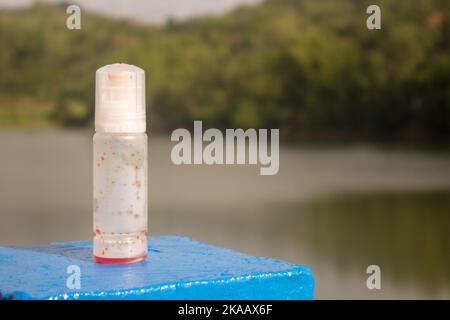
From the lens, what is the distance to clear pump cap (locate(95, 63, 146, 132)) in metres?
0.82

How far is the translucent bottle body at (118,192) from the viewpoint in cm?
83

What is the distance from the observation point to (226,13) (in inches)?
110

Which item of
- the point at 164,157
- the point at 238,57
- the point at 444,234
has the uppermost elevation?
the point at 238,57

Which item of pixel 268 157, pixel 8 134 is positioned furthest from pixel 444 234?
pixel 8 134

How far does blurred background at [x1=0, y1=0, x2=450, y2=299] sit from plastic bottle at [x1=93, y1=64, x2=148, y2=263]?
4.96ft

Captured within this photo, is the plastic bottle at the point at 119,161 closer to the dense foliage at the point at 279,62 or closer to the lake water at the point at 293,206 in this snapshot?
the lake water at the point at 293,206

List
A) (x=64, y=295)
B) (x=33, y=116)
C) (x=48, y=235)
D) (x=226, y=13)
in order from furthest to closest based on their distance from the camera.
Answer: (x=226, y=13)
(x=33, y=116)
(x=48, y=235)
(x=64, y=295)

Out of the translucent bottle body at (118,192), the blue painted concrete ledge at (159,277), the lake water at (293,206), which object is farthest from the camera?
the lake water at (293,206)

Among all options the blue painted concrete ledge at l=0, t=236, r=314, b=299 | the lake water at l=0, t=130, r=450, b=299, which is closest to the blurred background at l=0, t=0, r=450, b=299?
the lake water at l=0, t=130, r=450, b=299

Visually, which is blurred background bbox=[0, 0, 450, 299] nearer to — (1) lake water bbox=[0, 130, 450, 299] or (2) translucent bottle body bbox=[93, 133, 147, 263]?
(1) lake water bbox=[0, 130, 450, 299]

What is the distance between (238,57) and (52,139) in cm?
70

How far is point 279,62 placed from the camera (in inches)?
113

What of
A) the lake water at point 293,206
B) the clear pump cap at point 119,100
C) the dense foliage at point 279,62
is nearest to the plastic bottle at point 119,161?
the clear pump cap at point 119,100
